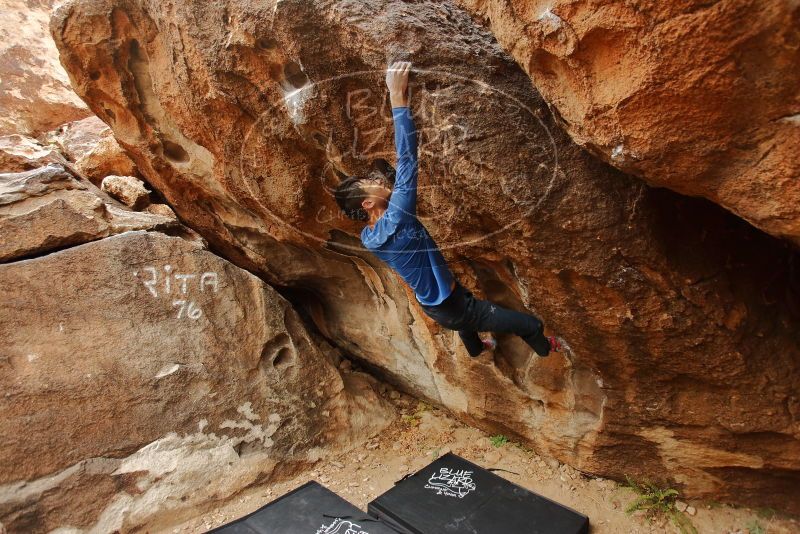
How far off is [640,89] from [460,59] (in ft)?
3.03

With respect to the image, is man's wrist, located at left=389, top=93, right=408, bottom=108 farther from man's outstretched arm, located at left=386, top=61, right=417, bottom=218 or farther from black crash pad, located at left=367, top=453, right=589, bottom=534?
black crash pad, located at left=367, top=453, right=589, bottom=534

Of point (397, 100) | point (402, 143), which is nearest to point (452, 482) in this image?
point (402, 143)

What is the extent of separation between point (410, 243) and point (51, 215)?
261 centimetres

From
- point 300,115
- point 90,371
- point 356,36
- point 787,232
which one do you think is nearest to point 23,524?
point 90,371

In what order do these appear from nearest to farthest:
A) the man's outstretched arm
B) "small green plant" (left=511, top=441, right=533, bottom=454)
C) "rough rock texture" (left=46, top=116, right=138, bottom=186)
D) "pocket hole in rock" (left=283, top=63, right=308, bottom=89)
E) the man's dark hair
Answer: the man's outstretched arm → the man's dark hair → "pocket hole in rock" (left=283, top=63, right=308, bottom=89) → "small green plant" (left=511, top=441, right=533, bottom=454) → "rough rock texture" (left=46, top=116, right=138, bottom=186)

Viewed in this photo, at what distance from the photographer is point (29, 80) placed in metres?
7.48

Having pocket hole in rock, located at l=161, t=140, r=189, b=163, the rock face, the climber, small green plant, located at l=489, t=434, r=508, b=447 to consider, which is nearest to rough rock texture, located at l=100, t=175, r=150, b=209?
the rock face

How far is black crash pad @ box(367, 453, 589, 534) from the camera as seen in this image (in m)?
2.80

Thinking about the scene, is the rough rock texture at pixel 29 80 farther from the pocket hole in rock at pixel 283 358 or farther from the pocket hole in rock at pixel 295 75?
the pocket hole in rock at pixel 295 75

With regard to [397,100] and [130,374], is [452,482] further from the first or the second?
[397,100]

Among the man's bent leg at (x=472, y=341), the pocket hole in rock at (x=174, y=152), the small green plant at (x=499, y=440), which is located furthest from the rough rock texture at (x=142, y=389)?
the man's bent leg at (x=472, y=341)

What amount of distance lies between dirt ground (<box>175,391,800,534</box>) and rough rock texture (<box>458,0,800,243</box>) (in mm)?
1915

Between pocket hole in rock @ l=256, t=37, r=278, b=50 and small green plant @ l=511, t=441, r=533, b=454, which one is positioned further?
small green plant @ l=511, t=441, r=533, b=454

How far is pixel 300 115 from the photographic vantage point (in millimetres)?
2848
